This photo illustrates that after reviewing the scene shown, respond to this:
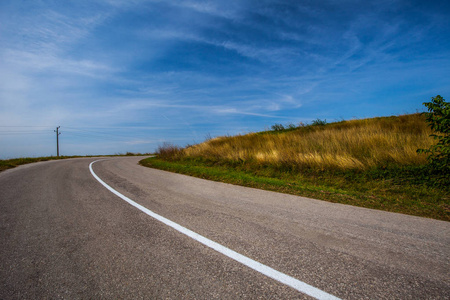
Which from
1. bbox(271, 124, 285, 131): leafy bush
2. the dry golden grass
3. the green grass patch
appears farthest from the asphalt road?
bbox(271, 124, 285, 131): leafy bush

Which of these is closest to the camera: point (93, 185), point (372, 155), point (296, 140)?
point (93, 185)

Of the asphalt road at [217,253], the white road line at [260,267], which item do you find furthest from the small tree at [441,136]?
the white road line at [260,267]

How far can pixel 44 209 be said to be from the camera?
4.79 meters

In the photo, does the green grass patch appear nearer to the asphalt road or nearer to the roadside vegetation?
the roadside vegetation

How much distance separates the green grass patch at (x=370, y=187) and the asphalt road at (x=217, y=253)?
725 mm

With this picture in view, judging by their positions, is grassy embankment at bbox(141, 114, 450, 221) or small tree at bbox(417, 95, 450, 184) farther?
small tree at bbox(417, 95, 450, 184)

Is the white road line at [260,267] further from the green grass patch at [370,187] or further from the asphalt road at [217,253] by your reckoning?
the green grass patch at [370,187]

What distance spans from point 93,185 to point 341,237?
24.6 feet

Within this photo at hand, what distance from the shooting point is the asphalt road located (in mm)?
2076

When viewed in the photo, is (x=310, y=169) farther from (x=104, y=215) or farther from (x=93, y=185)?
(x=93, y=185)

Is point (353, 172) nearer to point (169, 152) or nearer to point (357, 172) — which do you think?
point (357, 172)

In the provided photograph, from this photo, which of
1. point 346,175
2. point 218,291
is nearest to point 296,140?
point 346,175

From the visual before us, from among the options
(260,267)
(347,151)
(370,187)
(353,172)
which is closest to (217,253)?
(260,267)

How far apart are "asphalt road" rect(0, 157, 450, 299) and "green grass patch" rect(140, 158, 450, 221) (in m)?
0.73
